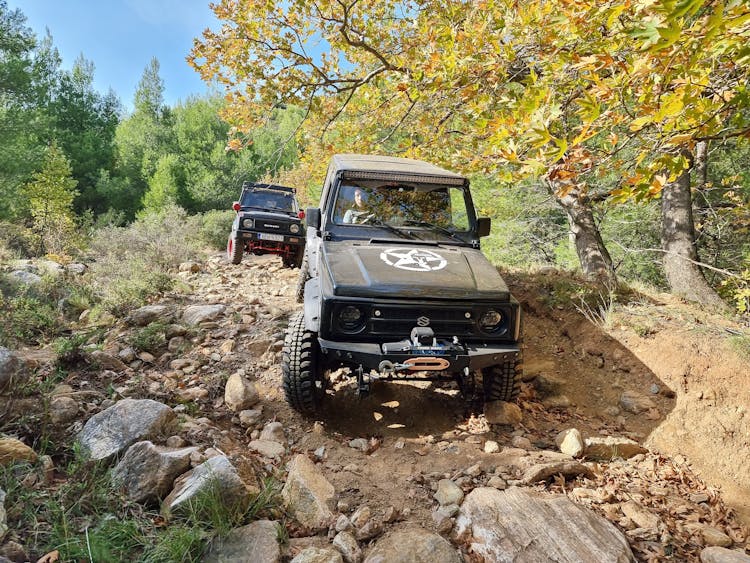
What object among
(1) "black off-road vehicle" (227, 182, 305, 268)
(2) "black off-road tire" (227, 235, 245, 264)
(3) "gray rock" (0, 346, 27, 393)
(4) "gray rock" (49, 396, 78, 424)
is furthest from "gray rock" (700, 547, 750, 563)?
(2) "black off-road tire" (227, 235, 245, 264)

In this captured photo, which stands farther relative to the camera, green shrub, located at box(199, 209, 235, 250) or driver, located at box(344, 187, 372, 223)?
green shrub, located at box(199, 209, 235, 250)

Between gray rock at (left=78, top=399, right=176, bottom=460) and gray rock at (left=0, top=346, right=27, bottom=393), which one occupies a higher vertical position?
gray rock at (left=0, top=346, right=27, bottom=393)

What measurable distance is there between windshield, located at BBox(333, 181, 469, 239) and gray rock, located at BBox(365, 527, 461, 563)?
2.63m

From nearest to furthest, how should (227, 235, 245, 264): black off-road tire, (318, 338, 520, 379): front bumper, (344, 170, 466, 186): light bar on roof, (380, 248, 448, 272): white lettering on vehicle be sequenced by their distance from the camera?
(318, 338, 520, 379): front bumper < (380, 248, 448, 272): white lettering on vehicle < (344, 170, 466, 186): light bar on roof < (227, 235, 245, 264): black off-road tire

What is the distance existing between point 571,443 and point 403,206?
2507mm

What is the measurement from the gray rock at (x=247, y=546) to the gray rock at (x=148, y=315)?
3.85 meters

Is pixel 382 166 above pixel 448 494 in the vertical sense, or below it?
above

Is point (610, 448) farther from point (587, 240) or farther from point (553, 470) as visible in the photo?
point (587, 240)

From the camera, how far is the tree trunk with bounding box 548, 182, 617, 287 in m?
6.55

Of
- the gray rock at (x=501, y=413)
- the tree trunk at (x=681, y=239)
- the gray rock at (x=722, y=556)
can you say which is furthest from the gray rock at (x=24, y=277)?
the tree trunk at (x=681, y=239)

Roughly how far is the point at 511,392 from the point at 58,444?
3251 millimetres

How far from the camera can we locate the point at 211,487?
2193 mm

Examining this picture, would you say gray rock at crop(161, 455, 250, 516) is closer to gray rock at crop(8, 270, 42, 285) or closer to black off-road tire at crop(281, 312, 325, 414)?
black off-road tire at crop(281, 312, 325, 414)

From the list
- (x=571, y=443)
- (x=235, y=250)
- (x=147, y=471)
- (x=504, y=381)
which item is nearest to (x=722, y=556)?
(x=571, y=443)
